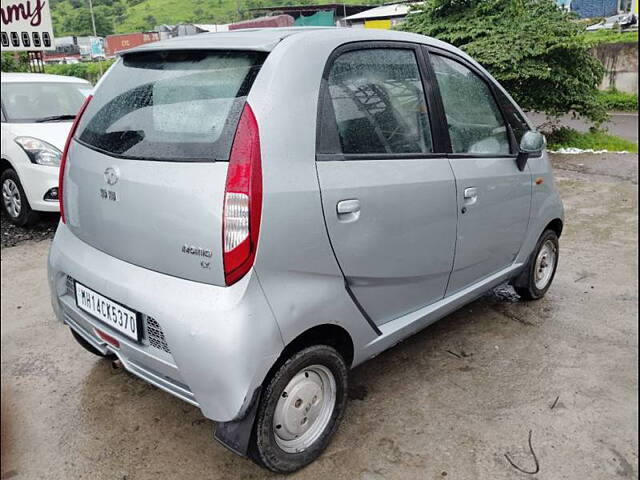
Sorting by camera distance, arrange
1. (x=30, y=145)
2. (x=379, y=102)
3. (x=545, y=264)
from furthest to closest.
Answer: (x=30, y=145) < (x=545, y=264) < (x=379, y=102)

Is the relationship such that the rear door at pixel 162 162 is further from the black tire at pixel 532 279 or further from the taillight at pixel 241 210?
the black tire at pixel 532 279

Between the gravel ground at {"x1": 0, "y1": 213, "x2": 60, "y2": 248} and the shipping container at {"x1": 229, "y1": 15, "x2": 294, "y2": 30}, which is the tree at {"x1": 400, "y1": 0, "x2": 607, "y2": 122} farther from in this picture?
the shipping container at {"x1": 229, "y1": 15, "x2": 294, "y2": 30}

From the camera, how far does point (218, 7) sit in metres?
3.74

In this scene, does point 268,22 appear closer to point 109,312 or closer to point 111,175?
point 111,175

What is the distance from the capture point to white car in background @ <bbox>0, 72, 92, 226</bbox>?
531 cm

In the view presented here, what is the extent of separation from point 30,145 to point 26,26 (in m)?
5.22

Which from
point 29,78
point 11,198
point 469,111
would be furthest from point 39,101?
point 469,111

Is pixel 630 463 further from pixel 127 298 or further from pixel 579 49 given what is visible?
pixel 579 49

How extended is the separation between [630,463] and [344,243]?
1482 mm

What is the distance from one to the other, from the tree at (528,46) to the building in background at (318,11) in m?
6.58

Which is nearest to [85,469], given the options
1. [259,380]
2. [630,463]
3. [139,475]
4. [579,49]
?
[139,475]

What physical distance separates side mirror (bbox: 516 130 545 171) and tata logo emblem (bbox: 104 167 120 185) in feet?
7.12

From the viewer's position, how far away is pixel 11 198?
5586 millimetres

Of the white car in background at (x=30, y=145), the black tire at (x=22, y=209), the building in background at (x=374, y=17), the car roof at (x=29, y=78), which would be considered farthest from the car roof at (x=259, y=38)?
the car roof at (x=29, y=78)
